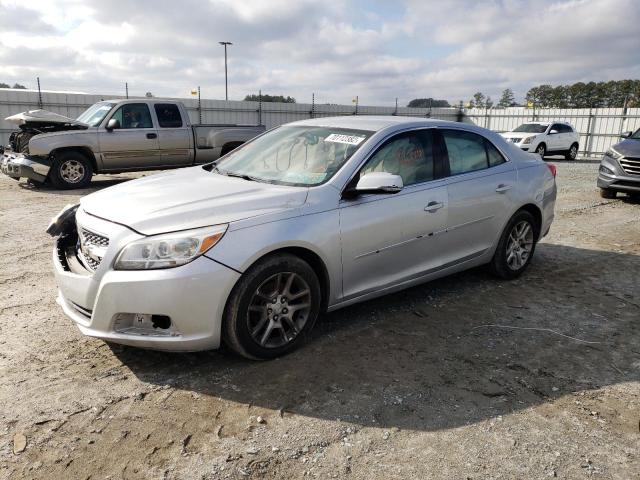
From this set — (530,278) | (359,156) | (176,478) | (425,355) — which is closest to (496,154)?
(530,278)

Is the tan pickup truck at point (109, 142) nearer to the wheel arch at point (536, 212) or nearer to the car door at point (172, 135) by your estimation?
the car door at point (172, 135)

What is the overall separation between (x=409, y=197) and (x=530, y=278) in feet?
7.21

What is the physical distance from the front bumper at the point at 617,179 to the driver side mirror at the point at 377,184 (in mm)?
8409

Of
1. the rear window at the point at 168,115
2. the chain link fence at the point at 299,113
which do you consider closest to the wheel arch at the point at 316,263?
the rear window at the point at 168,115

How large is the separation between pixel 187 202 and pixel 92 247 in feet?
2.19

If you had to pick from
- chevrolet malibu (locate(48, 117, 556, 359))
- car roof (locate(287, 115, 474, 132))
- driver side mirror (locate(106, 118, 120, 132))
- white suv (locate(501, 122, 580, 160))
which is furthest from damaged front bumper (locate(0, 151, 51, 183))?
white suv (locate(501, 122, 580, 160))

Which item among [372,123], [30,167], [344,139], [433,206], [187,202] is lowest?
[30,167]

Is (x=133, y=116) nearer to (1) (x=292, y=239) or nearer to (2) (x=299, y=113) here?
(1) (x=292, y=239)

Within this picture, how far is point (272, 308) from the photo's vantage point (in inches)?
136

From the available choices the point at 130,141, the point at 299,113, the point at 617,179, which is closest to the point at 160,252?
the point at 130,141

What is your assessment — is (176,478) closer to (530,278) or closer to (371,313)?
(371,313)

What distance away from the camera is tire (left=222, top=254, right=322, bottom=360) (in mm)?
3250

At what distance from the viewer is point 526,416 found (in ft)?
9.83

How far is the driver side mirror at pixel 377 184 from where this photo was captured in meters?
3.63
